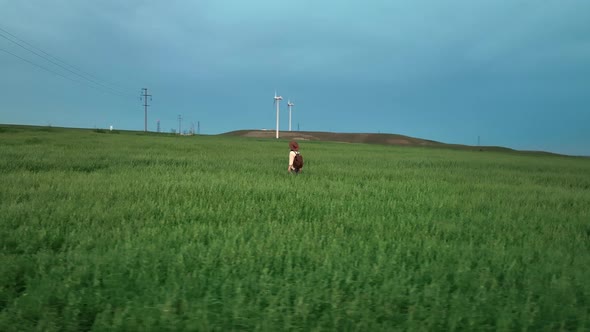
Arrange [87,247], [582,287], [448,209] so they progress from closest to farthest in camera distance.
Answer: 1. [582,287]
2. [87,247]
3. [448,209]

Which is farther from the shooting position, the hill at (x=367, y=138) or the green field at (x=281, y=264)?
the hill at (x=367, y=138)

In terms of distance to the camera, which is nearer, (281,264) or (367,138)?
(281,264)

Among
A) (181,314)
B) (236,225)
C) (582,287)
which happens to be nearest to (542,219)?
(582,287)

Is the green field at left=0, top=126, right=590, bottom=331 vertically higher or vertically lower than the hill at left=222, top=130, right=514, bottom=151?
lower

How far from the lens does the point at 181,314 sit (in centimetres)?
285

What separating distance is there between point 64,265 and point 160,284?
112 cm

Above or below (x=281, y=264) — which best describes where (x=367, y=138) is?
above

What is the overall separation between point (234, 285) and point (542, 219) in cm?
586

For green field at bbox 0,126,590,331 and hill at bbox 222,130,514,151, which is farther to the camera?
hill at bbox 222,130,514,151

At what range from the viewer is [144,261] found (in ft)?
12.1

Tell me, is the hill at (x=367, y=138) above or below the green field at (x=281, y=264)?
above

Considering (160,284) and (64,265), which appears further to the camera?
(64,265)

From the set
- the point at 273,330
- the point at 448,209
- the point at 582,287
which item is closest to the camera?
the point at 273,330

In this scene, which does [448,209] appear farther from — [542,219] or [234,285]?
[234,285]
